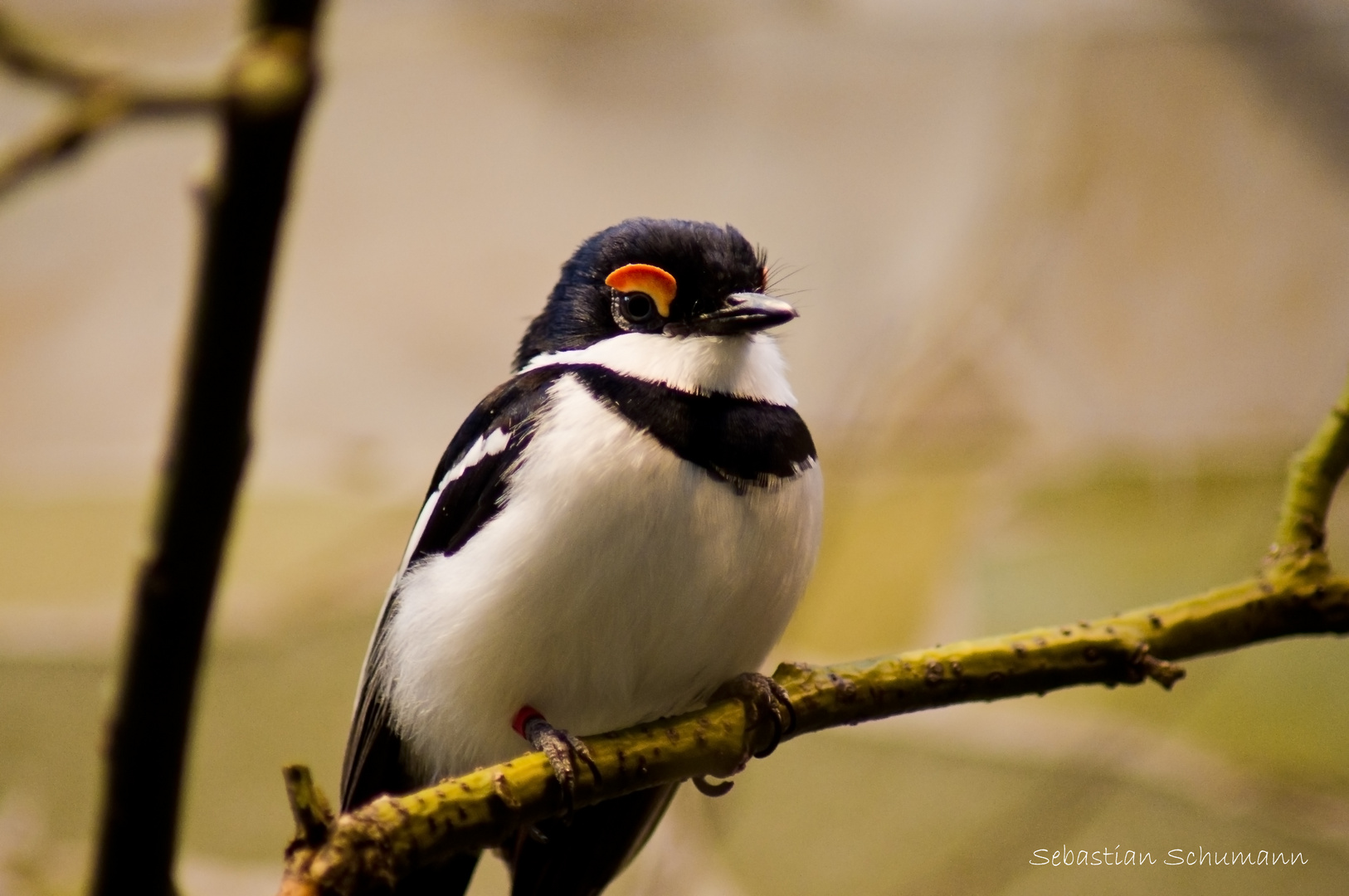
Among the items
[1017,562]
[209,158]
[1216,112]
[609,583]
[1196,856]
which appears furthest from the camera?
[1216,112]

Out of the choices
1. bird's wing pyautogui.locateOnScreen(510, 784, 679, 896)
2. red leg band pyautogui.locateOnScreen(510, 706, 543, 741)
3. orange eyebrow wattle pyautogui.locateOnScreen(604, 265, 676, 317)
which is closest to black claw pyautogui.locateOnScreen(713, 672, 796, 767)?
red leg band pyautogui.locateOnScreen(510, 706, 543, 741)

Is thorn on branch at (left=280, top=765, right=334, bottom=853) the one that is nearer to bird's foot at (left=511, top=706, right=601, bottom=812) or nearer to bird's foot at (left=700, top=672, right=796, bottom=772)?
bird's foot at (left=511, top=706, right=601, bottom=812)

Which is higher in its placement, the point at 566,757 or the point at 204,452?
the point at 204,452

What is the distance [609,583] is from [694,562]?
0.09 m

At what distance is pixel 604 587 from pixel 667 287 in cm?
38

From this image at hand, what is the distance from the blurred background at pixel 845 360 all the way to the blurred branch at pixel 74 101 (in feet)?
8.17

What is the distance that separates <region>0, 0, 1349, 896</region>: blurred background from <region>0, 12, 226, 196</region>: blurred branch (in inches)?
98.0

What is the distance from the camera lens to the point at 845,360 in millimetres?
3121

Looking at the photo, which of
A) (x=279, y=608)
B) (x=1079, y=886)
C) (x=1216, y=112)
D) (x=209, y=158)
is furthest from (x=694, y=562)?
(x=1216, y=112)

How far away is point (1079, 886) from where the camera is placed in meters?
2.57

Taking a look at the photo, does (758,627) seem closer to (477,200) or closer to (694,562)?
(694,562)
